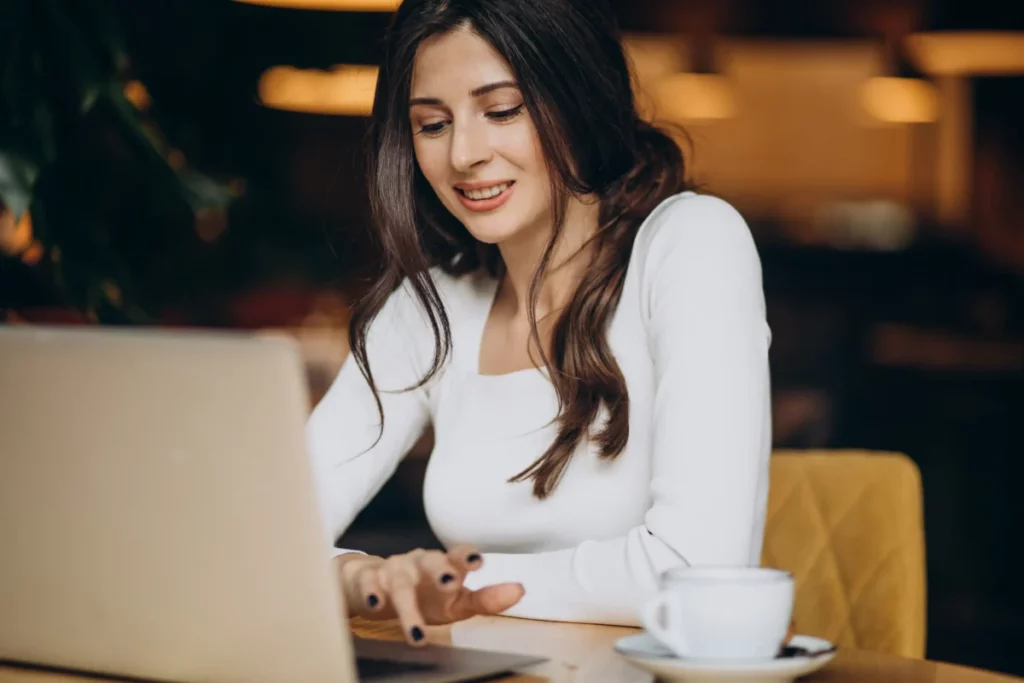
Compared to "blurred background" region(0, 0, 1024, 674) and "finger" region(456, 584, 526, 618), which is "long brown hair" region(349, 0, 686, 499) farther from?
"finger" region(456, 584, 526, 618)

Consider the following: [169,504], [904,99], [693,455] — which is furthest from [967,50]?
[169,504]

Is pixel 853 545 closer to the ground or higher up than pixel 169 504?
closer to the ground

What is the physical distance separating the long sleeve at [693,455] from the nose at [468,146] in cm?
26

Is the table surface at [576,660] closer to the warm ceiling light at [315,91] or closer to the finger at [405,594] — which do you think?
the finger at [405,594]

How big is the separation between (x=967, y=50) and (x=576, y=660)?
24.3 feet

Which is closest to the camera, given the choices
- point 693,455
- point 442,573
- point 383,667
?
point 383,667

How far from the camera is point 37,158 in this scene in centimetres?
215

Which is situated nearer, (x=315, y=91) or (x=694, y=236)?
(x=694, y=236)

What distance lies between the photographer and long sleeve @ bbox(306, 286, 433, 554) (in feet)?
5.61

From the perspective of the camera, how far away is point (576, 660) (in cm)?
107

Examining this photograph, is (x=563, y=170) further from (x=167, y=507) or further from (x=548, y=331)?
(x=167, y=507)

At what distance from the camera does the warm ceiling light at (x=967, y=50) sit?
7.42 metres

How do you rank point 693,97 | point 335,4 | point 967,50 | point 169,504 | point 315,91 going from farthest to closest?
point 693,97 < point 967,50 < point 315,91 < point 335,4 < point 169,504

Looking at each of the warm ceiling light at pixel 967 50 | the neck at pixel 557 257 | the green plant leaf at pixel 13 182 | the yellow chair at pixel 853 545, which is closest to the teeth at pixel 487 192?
the neck at pixel 557 257
